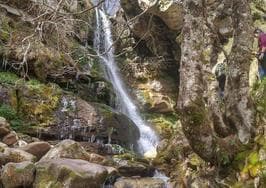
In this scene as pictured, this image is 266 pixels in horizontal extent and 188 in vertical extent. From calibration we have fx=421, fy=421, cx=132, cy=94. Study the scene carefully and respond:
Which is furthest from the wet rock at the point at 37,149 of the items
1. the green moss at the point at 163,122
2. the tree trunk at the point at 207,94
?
the green moss at the point at 163,122

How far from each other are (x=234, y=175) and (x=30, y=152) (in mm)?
4974

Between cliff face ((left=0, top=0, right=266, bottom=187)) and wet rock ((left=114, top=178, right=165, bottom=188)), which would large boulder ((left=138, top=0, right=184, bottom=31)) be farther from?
wet rock ((left=114, top=178, right=165, bottom=188))

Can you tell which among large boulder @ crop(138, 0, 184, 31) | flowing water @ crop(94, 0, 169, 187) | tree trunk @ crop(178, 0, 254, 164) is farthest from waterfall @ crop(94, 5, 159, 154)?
tree trunk @ crop(178, 0, 254, 164)

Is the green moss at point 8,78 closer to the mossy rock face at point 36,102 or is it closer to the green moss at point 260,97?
the mossy rock face at point 36,102

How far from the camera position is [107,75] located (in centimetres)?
1795

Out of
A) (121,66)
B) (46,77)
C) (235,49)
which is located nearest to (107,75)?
(121,66)

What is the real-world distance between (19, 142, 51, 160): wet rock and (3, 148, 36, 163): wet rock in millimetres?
533

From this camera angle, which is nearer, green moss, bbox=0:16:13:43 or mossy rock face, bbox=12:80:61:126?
mossy rock face, bbox=12:80:61:126

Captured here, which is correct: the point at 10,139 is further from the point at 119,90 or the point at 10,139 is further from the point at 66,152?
the point at 119,90

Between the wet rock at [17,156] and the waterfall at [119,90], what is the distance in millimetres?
6077

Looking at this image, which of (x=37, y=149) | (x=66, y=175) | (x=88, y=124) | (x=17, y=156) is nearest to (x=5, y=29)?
(x=88, y=124)

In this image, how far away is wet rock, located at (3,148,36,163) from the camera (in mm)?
8109

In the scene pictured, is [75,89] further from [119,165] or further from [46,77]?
[119,165]

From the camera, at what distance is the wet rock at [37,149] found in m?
8.95
